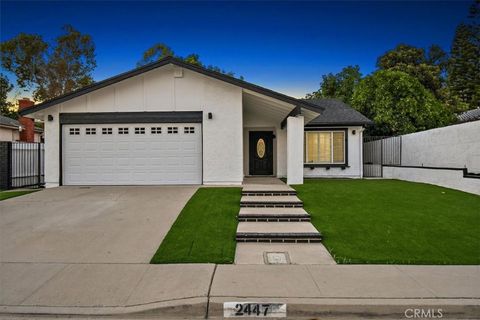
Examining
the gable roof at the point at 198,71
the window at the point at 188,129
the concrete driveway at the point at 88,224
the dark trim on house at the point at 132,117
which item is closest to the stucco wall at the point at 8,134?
Result: the gable roof at the point at 198,71

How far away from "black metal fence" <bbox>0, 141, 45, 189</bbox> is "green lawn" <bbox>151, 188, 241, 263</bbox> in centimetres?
819

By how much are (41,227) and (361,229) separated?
21.7ft

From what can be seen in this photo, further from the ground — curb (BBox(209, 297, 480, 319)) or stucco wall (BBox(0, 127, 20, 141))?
stucco wall (BBox(0, 127, 20, 141))

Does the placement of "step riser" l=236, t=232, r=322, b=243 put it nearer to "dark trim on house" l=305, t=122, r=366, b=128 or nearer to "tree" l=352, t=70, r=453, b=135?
"dark trim on house" l=305, t=122, r=366, b=128

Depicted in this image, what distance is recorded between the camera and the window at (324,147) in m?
15.2

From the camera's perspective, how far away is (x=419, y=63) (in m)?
30.4

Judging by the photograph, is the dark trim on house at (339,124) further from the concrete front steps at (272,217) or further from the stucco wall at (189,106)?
the concrete front steps at (272,217)

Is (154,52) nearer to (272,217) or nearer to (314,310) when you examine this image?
(272,217)

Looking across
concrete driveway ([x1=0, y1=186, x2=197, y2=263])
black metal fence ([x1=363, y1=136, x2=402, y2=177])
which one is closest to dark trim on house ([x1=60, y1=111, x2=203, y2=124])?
concrete driveway ([x1=0, y1=186, x2=197, y2=263])

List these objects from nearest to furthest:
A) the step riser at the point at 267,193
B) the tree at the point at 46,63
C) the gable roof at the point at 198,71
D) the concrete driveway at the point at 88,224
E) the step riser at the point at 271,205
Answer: the concrete driveway at the point at 88,224 → the step riser at the point at 271,205 → the step riser at the point at 267,193 → the gable roof at the point at 198,71 → the tree at the point at 46,63

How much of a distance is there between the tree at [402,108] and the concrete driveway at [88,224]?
1348 cm

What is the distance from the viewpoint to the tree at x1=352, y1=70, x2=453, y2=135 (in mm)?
18438

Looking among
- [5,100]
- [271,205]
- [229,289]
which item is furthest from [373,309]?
[5,100]

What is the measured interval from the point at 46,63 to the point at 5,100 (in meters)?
8.17
